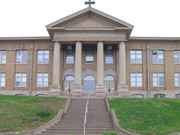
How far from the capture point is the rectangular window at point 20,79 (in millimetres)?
34844

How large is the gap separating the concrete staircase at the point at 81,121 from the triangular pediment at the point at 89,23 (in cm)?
1106

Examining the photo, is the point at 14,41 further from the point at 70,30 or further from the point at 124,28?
the point at 124,28

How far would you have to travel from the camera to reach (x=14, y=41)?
1396 inches

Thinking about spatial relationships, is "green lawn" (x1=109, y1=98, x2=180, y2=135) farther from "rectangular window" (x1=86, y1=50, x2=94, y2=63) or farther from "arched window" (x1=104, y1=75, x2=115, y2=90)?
"rectangular window" (x1=86, y1=50, x2=94, y2=63)

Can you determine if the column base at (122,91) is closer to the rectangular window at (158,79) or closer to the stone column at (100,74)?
the stone column at (100,74)

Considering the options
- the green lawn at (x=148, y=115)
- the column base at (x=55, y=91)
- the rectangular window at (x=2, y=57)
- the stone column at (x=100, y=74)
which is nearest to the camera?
the green lawn at (x=148, y=115)

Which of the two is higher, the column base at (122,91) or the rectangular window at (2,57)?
the rectangular window at (2,57)

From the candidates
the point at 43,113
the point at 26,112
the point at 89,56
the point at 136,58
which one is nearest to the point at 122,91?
the point at 136,58

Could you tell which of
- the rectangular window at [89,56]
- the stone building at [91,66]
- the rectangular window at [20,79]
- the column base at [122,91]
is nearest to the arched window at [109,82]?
the stone building at [91,66]

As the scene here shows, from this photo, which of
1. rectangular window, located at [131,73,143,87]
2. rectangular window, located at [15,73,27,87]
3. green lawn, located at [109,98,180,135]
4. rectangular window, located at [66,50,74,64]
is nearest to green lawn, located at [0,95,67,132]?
green lawn, located at [109,98,180,135]

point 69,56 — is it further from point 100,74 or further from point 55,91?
point 55,91

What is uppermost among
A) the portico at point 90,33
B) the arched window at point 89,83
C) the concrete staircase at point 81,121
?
the portico at point 90,33

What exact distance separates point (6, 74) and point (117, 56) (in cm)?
1527

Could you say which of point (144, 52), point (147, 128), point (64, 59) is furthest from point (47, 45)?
point (147, 128)
